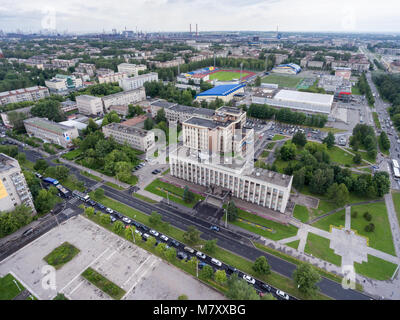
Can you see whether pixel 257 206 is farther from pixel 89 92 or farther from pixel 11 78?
pixel 11 78

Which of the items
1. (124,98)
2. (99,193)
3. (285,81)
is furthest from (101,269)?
(285,81)

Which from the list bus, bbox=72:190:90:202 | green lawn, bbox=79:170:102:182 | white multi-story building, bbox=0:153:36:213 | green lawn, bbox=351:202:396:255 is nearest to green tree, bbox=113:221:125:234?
bus, bbox=72:190:90:202

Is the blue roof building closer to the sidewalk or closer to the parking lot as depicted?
the sidewalk

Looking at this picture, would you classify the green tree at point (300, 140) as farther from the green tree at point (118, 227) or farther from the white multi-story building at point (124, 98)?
the white multi-story building at point (124, 98)

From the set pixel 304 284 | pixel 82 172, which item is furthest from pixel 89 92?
pixel 304 284

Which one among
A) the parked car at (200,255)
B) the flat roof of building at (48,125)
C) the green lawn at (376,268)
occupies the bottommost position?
the green lawn at (376,268)

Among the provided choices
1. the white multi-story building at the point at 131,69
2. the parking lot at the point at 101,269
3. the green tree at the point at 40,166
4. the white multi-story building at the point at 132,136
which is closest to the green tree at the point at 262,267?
the parking lot at the point at 101,269
